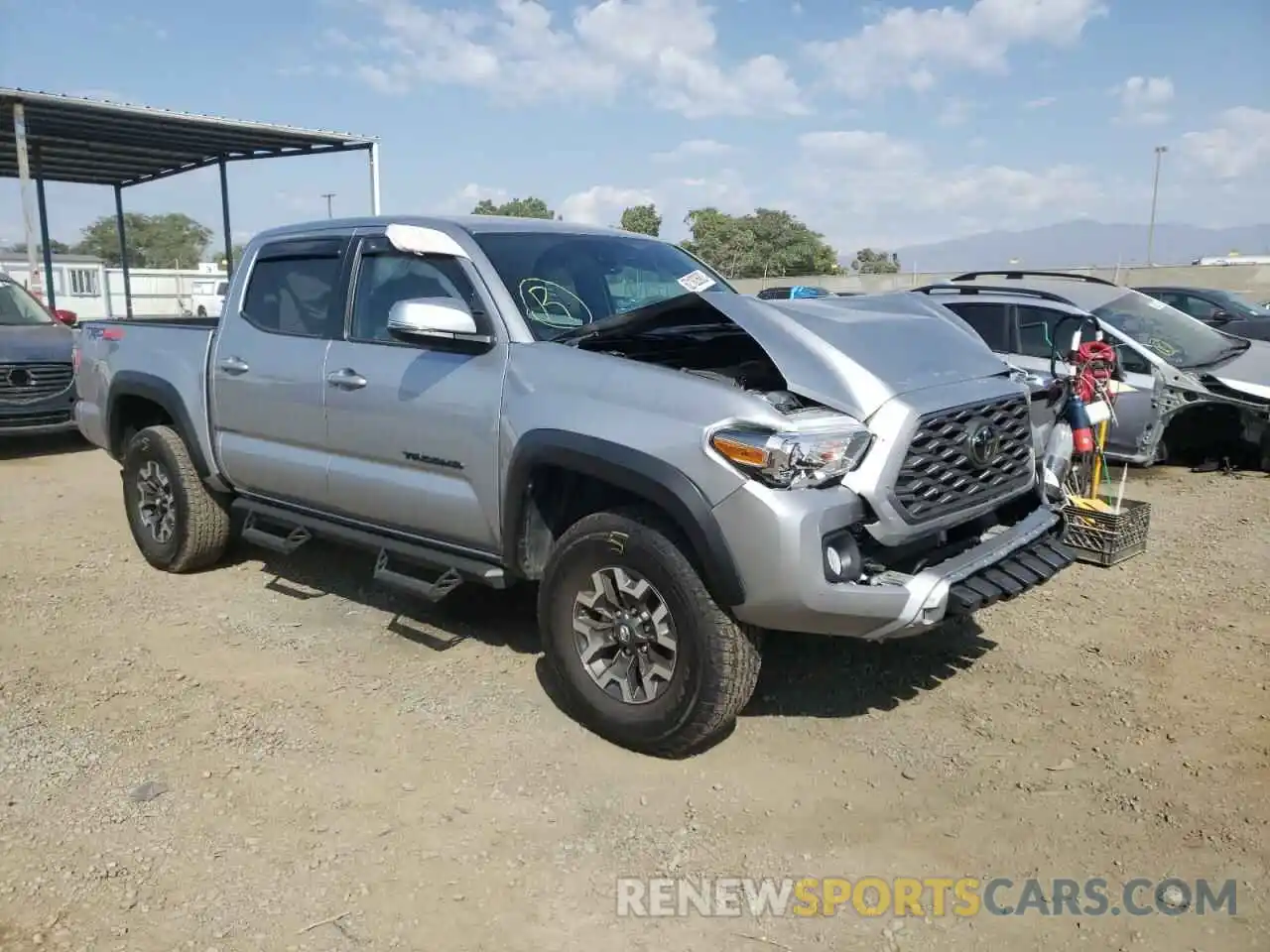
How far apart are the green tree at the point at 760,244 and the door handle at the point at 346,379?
47.9m

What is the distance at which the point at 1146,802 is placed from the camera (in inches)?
129

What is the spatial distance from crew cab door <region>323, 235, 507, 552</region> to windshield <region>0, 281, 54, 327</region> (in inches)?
300

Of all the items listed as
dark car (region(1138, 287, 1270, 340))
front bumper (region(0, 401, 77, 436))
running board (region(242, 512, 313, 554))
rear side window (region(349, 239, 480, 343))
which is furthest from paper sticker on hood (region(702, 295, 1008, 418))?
dark car (region(1138, 287, 1270, 340))

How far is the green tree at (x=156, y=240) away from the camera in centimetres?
7688

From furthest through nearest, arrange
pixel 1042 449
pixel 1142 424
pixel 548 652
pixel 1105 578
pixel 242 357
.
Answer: pixel 1142 424, pixel 1105 578, pixel 242 357, pixel 1042 449, pixel 548 652

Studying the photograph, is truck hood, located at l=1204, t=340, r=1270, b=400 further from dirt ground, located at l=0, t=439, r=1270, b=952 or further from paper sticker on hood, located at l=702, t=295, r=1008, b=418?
paper sticker on hood, located at l=702, t=295, r=1008, b=418

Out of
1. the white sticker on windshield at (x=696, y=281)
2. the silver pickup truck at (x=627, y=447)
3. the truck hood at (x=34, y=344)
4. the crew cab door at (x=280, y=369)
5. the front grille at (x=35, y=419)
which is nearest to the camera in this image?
the silver pickup truck at (x=627, y=447)

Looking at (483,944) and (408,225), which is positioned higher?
(408,225)

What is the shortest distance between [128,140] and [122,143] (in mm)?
383

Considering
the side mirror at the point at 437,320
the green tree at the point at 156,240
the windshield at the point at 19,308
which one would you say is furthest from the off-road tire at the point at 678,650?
the green tree at the point at 156,240

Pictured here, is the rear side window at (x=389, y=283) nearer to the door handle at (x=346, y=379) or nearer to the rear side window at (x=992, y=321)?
the door handle at (x=346, y=379)

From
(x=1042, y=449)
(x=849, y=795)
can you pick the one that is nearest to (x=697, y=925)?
(x=849, y=795)

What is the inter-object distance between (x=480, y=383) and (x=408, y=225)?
0.96 m

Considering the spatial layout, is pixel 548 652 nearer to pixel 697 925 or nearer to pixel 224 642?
pixel 697 925
